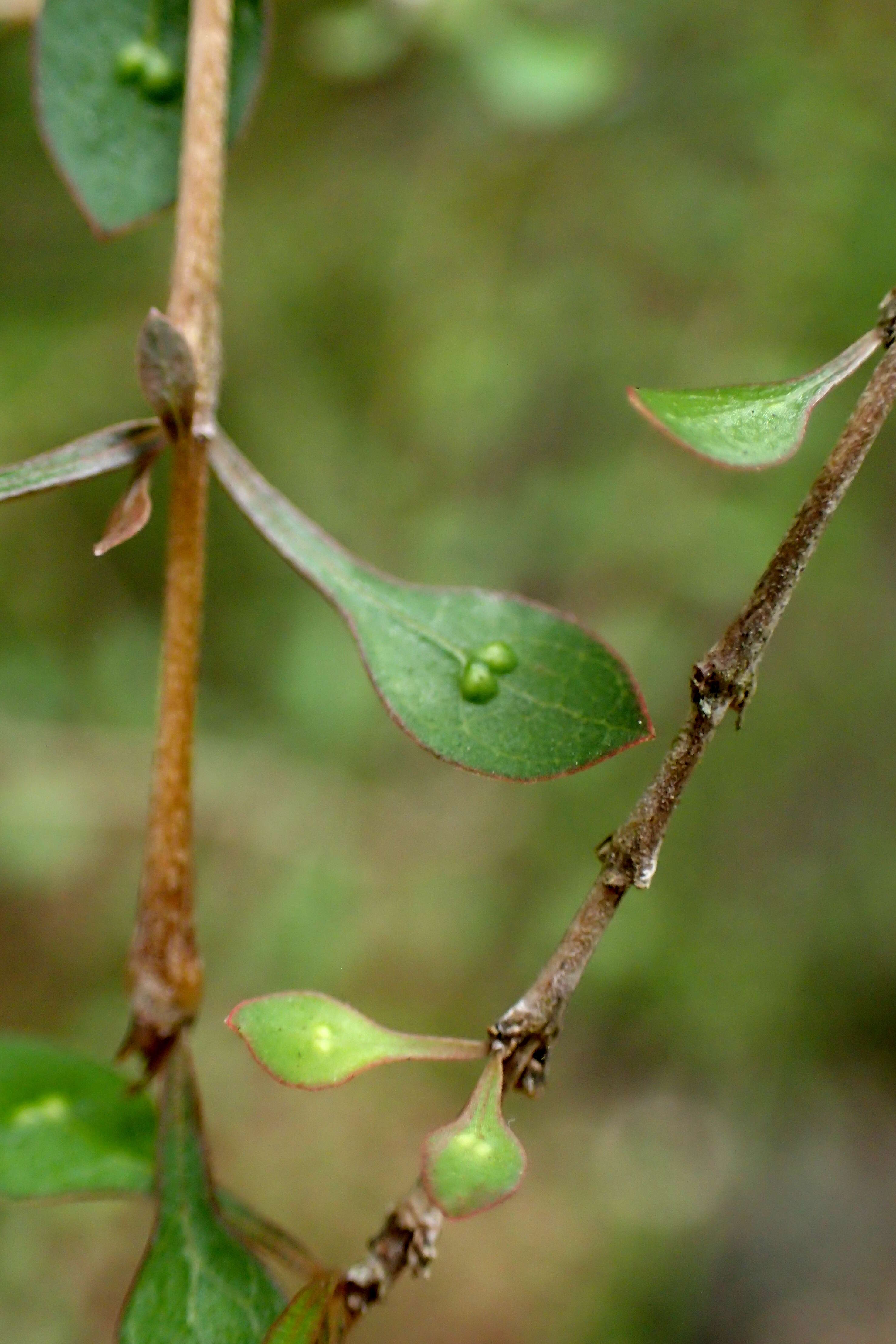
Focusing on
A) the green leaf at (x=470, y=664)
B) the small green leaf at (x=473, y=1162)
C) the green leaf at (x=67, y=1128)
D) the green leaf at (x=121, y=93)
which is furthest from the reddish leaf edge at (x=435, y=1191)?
the green leaf at (x=121, y=93)

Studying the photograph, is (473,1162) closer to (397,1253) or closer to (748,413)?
(397,1253)

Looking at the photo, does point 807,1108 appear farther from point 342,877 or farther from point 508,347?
point 508,347

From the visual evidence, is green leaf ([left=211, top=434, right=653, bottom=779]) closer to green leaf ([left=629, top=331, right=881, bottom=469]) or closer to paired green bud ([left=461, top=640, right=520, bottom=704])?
paired green bud ([left=461, top=640, right=520, bottom=704])

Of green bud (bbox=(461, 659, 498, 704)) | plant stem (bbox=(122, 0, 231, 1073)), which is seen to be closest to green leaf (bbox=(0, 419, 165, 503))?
plant stem (bbox=(122, 0, 231, 1073))

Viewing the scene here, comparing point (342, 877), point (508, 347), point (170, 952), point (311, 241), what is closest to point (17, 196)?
point (311, 241)

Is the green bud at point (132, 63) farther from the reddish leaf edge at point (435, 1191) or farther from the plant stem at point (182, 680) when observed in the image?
the reddish leaf edge at point (435, 1191)

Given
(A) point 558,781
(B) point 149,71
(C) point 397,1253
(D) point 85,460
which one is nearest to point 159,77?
(B) point 149,71
